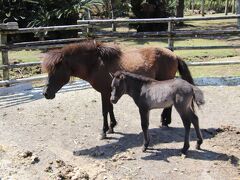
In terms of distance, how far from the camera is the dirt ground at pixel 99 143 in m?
4.90

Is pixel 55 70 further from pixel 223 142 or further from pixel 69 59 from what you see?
pixel 223 142

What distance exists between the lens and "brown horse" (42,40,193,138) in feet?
18.8

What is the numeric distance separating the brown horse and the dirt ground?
17.5 inches

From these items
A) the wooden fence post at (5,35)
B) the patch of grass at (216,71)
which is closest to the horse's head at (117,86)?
the wooden fence post at (5,35)

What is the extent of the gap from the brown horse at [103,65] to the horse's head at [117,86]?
76cm

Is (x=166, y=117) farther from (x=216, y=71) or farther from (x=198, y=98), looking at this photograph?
(x=216, y=71)

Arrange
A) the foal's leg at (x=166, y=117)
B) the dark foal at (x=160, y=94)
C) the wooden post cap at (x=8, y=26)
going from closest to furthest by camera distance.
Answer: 1. the dark foal at (x=160, y=94)
2. the foal's leg at (x=166, y=117)
3. the wooden post cap at (x=8, y=26)

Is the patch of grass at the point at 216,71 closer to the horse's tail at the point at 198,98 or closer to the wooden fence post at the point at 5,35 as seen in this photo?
the wooden fence post at the point at 5,35

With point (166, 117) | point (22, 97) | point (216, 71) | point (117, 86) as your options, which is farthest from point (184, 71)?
point (216, 71)

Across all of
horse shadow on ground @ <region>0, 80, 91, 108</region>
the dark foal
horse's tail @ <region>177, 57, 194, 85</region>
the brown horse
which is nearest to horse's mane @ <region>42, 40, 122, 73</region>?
the brown horse

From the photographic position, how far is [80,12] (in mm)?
16453

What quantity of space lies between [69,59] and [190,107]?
5.79 ft

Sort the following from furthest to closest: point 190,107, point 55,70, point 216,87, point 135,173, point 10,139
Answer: point 216,87
point 10,139
point 55,70
point 190,107
point 135,173

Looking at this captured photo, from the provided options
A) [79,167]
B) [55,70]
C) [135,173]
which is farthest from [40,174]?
[55,70]
